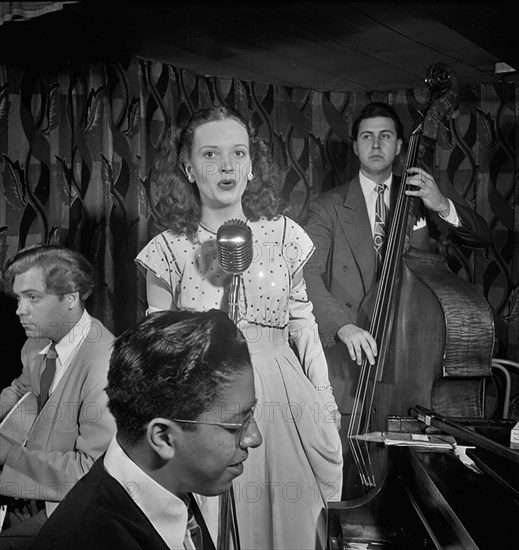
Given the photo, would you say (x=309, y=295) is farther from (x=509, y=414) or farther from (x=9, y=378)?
(x=9, y=378)

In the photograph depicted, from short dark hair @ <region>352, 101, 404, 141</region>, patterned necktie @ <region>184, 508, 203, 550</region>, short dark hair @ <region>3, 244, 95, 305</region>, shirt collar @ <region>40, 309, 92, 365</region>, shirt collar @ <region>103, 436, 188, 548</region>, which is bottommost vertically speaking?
patterned necktie @ <region>184, 508, 203, 550</region>

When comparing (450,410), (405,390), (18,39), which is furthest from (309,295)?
(18,39)

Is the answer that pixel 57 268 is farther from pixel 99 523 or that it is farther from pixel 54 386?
pixel 99 523

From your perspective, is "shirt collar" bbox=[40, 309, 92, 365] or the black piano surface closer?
the black piano surface

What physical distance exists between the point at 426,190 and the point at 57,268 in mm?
1032

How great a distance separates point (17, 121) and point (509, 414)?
5.23 feet

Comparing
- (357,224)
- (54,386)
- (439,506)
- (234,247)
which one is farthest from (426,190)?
(54,386)

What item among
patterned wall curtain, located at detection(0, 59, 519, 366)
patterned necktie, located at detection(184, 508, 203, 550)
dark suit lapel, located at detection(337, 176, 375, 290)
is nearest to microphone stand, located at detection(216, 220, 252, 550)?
patterned wall curtain, located at detection(0, 59, 519, 366)

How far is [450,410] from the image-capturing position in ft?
5.48

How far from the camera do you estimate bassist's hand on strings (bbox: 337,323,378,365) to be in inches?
67.5

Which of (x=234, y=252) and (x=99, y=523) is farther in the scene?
(x=234, y=252)

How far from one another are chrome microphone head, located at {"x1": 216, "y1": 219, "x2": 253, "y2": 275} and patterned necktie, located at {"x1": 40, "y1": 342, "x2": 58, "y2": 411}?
21.4 inches

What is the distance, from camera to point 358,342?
5.65 feet

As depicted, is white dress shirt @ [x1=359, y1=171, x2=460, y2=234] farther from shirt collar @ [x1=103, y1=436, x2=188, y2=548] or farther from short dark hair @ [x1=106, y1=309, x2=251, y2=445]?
shirt collar @ [x1=103, y1=436, x2=188, y2=548]
